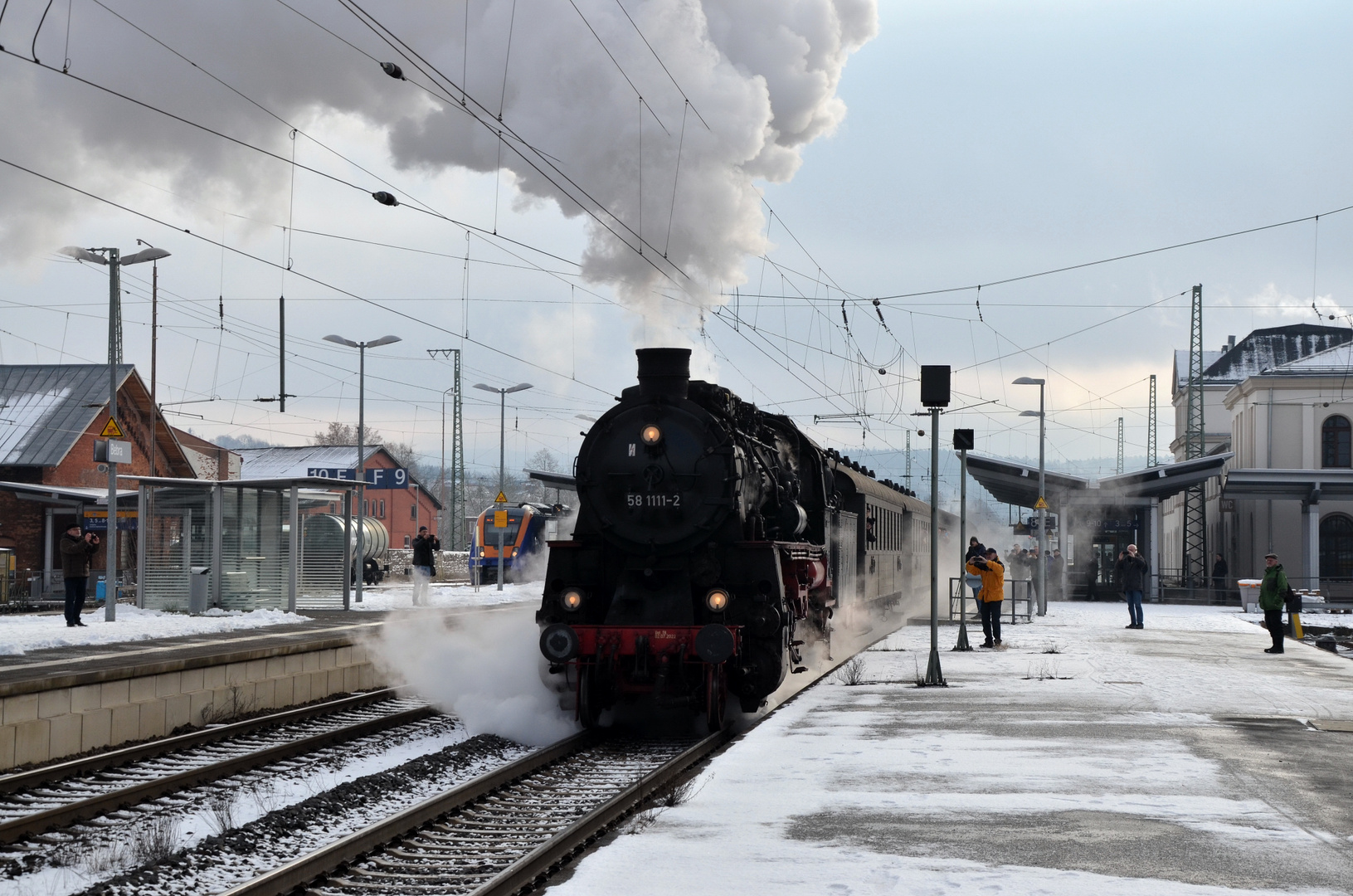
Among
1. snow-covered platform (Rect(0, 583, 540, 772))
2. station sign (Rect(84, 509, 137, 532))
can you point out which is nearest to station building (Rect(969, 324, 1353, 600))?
snow-covered platform (Rect(0, 583, 540, 772))

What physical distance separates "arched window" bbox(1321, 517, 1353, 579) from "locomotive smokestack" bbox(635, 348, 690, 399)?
4000cm

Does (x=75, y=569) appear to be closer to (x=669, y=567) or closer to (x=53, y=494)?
(x=669, y=567)

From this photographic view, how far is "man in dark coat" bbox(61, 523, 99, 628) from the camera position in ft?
59.1

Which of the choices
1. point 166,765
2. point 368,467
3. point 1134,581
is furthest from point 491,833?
point 368,467

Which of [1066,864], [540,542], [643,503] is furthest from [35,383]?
[1066,864]

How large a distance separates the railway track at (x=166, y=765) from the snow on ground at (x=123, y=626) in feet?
13.5

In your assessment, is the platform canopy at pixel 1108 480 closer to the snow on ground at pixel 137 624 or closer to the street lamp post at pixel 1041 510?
the street lamp post at pixel 1041 510

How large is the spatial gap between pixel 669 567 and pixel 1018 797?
435 centimetres

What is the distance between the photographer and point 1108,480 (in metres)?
37.1

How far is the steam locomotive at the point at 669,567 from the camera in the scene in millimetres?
11023

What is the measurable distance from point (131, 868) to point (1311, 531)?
4109 cm

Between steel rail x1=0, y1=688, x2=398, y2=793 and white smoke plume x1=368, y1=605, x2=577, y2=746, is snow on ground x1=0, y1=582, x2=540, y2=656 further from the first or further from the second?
steel rail x1=0, y1=688, x2=398, y2=793

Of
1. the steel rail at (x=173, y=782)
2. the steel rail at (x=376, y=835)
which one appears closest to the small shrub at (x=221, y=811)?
the steel rail at (x=173, y=782)

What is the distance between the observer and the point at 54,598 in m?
30.4
